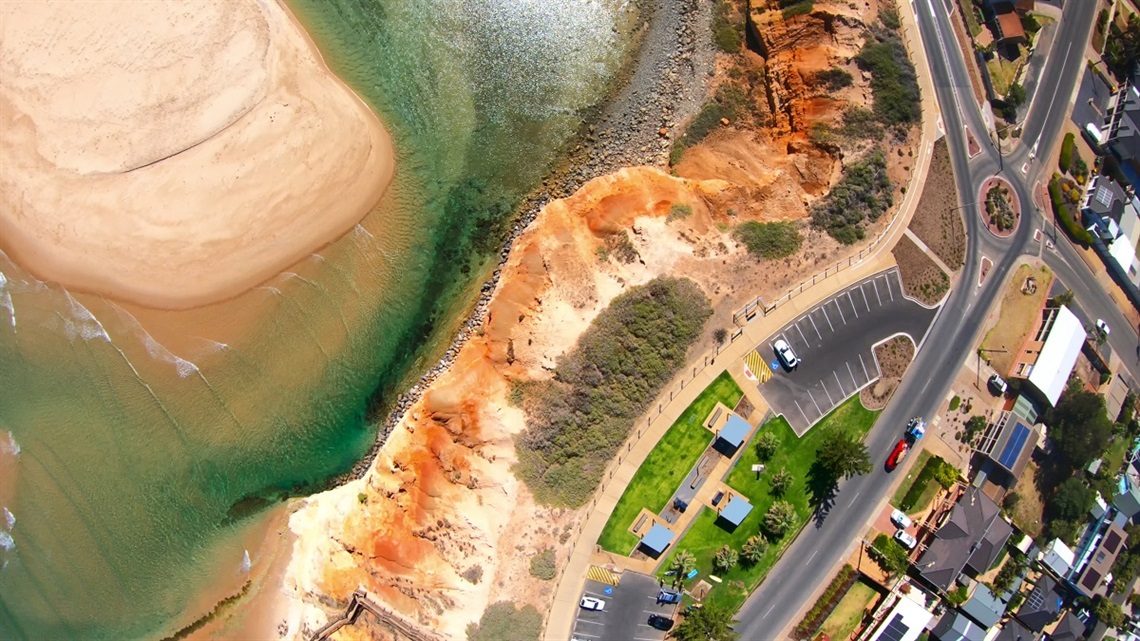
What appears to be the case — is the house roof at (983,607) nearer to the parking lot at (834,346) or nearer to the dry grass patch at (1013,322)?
the dry grass patch at (1013,322)

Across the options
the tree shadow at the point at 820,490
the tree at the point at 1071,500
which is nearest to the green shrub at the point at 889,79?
the tree shadow at the point at 820,490

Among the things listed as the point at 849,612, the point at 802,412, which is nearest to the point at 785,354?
the point at 802,412

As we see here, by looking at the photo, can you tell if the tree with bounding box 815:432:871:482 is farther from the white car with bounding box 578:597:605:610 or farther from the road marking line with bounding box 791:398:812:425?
the white car with bounding box 578:597:605:610

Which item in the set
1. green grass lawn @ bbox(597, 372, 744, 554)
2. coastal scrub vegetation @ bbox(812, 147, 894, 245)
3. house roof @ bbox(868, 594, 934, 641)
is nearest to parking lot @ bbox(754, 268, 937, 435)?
green grass lawn @ bbox(597, 372, 744, 554)

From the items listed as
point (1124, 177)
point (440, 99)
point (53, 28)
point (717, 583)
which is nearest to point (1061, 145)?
point (1124, 177)

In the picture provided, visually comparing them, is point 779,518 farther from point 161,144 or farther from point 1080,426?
point 161,144
